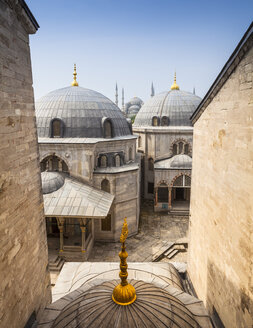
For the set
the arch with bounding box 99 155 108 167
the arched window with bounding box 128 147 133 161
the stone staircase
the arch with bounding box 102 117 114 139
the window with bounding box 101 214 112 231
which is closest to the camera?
the stone staircase

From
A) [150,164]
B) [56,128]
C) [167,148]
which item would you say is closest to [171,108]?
[167,148]

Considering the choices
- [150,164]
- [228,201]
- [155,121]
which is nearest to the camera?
[228,201]

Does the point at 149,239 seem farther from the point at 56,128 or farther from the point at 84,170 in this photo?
the point at 56,128

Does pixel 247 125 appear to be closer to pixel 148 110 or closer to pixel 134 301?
pixel 134 301

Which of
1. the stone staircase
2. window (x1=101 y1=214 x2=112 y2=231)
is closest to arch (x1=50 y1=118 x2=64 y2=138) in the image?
window (x1=101 y1=214 x2=112 y2=231)

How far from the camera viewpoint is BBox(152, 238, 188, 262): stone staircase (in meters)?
14.0

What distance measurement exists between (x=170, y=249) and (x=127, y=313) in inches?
427

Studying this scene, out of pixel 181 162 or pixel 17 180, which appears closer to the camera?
pixel 17 180

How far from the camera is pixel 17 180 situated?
538cm

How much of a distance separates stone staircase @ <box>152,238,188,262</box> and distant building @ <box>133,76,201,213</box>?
485cm

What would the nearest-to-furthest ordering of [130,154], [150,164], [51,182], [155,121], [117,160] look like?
[51,182] → [117,160] → [130,154] → [150,164] → [155,121]

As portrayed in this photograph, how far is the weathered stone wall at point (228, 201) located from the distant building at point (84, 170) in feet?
19.8

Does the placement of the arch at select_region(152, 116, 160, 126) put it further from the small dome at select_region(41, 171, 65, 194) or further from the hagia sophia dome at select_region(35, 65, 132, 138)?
the small dome at select_region(41, 171, 65, 194)

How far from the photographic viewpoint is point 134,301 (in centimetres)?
486
